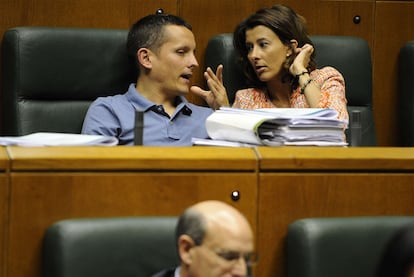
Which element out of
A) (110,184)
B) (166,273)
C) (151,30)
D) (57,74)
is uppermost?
(151,30)

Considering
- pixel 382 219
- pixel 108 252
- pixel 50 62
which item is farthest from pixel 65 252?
pixel 50 62

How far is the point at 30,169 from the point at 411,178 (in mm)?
727

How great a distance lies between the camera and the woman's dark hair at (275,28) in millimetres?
2533

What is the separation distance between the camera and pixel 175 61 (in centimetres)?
247

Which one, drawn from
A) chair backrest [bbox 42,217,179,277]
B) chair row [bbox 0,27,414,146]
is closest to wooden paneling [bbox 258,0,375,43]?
chair row [bbox 0,27,414,146]

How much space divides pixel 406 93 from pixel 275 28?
475 mm

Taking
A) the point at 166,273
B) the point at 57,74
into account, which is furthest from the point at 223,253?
the point at 57,74

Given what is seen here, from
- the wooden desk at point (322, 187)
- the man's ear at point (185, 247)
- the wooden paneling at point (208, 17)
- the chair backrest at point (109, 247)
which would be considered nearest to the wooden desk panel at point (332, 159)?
the wooden desk at point (322, 187)

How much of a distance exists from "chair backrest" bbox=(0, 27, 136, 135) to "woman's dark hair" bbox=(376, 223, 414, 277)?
4.11 ft

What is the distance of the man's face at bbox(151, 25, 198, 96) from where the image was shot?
8.08 ft

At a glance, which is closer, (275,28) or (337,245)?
(337,245)

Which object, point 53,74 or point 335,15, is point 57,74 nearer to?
point 53,74

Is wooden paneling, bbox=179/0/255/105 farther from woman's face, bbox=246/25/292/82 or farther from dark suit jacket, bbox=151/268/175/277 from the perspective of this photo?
dark suit jacket, bbox=151/268/175/277

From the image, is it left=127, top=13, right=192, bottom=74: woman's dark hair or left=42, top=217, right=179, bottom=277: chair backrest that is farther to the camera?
left=127, top=13, right=192, bottom=74: woman's dark hair
